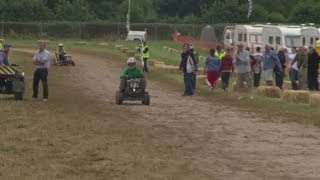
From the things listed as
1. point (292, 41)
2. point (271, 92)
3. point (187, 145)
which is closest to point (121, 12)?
point (292, 41)

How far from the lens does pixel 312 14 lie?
88312mm

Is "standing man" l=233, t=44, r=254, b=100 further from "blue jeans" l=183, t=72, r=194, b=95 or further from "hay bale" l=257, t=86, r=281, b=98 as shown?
"blue jeans" l=183, t=72, r=194, b=95

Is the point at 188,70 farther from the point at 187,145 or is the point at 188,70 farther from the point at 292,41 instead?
the point at 292,41

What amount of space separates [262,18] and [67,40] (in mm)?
27187

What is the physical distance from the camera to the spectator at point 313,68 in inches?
1127

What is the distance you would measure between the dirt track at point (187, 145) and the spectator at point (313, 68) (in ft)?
20.6

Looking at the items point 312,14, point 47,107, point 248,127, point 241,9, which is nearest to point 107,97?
point 47,107

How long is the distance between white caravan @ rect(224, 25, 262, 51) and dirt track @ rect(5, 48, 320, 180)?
2668cm

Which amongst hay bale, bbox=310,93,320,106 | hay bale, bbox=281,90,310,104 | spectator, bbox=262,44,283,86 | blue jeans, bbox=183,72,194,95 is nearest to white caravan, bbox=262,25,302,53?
spectator, bbox=262,44,283,86

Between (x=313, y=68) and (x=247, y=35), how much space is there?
73.6ft

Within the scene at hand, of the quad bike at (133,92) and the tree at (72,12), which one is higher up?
the tree at (72,12)

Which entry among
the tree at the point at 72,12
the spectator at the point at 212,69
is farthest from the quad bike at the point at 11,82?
the tree at the point at 72,12

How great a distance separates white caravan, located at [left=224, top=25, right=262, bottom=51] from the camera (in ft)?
163

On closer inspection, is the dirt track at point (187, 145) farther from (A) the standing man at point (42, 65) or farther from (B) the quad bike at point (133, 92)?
(A) the standing man at point (42, 65)
